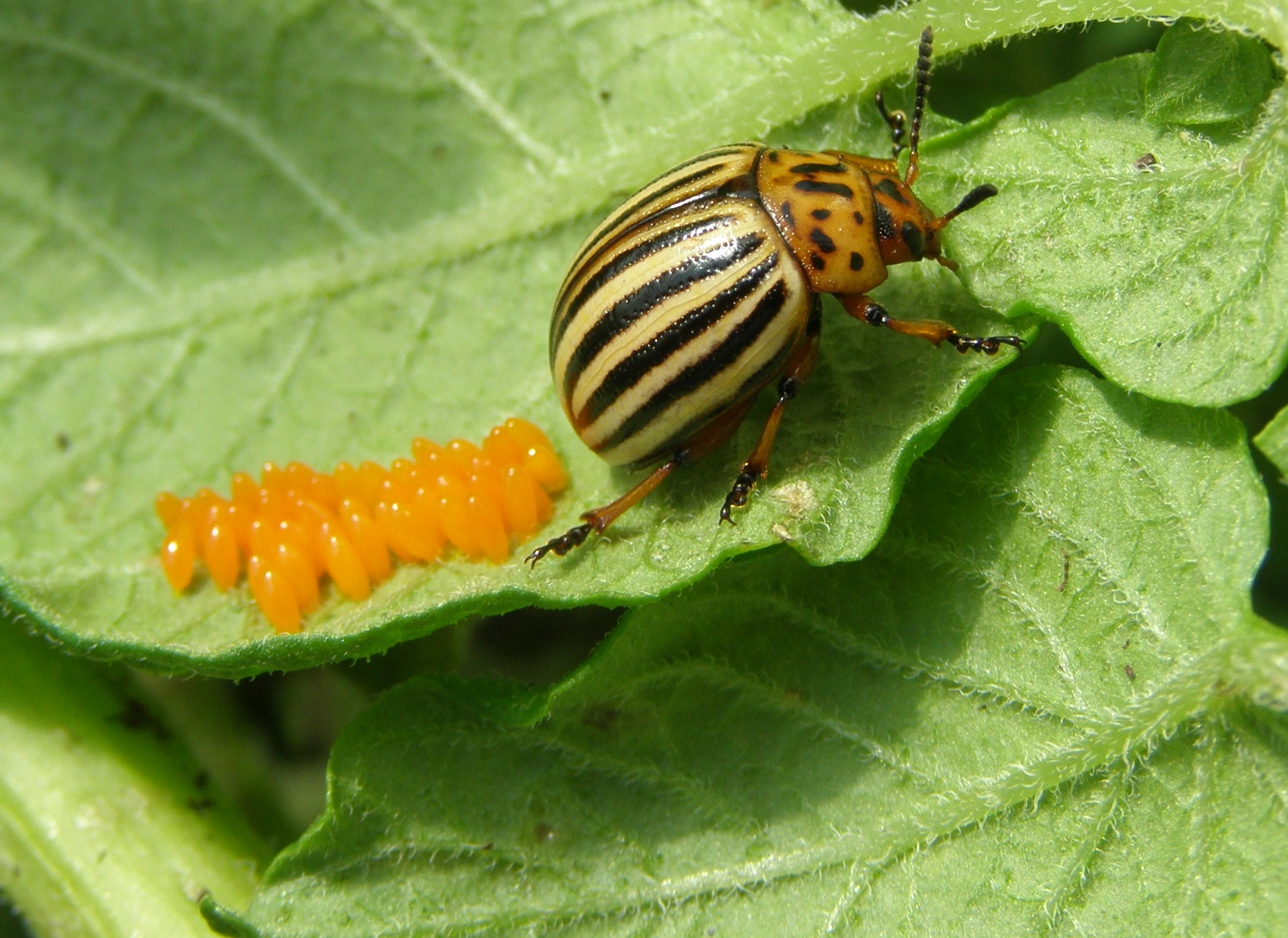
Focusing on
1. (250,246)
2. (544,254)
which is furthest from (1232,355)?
(250,246)

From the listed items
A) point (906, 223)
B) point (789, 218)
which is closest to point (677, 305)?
point (789, 218)

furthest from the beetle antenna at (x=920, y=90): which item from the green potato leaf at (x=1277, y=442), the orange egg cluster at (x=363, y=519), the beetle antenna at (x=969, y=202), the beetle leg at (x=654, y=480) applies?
the orange egg cluster at (x=363, y=519)

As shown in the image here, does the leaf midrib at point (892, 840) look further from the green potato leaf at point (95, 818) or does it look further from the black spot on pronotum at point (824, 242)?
the black spot on pronotum at point (824, 242)

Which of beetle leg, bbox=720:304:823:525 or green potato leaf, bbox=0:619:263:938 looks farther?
green potato leaf, bbox=0:619:263:938

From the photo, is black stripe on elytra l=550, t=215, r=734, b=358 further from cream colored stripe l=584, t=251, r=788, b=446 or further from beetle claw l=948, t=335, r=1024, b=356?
beetle claw l=948, t=335, r=1024, b=356

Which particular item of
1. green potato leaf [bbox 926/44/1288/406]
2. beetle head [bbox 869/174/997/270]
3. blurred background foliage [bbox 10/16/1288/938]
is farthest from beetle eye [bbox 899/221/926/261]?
blurred background foliage [bbox 10/16/1288/938]

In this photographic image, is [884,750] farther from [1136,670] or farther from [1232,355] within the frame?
[1232,355]
